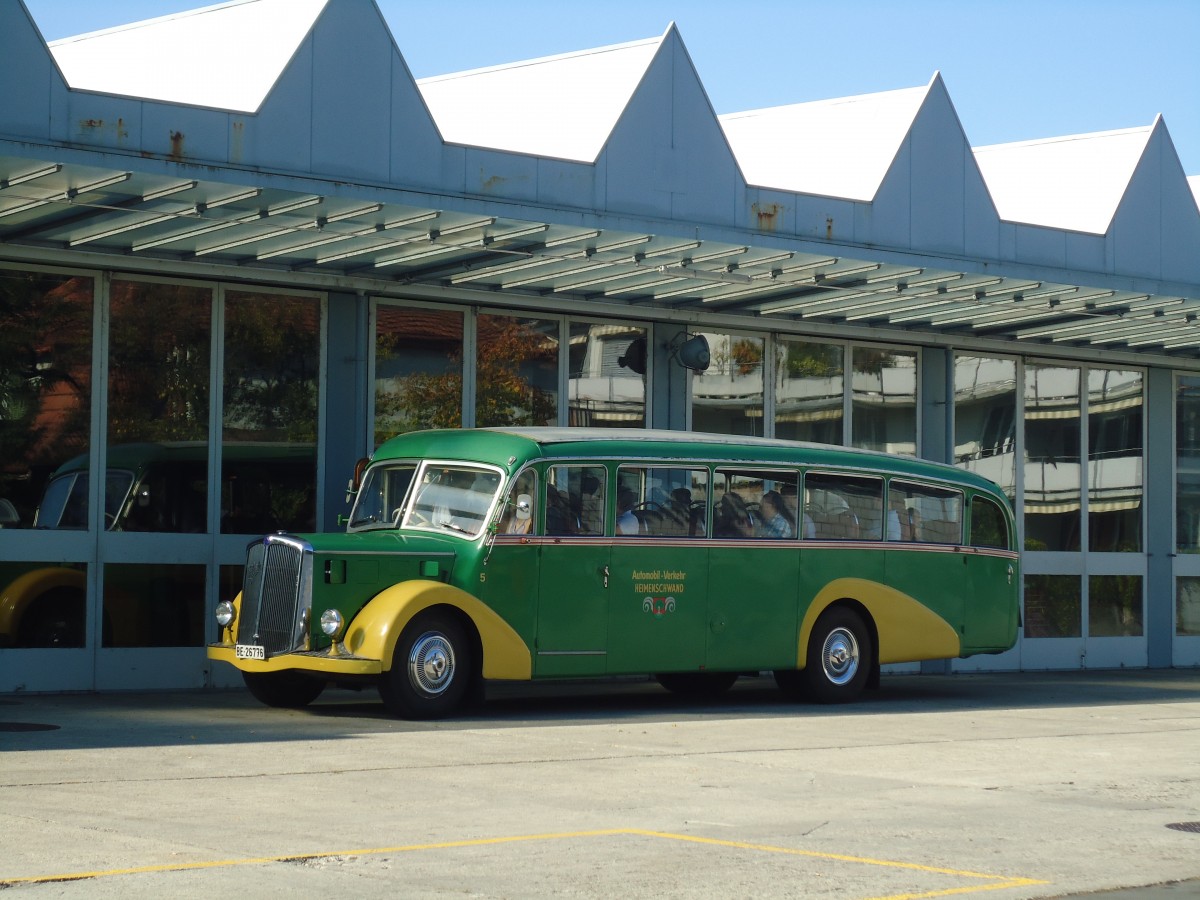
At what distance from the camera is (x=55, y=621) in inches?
632

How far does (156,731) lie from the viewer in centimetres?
1266

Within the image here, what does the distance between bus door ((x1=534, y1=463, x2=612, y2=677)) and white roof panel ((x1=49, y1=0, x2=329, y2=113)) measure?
4289mm

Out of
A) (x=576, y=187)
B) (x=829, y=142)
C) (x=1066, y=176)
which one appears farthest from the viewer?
(x=1066, y=176)

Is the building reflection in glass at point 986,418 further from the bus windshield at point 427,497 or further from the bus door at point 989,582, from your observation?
the bus windshield at point 427,497

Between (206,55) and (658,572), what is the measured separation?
6.32 meters

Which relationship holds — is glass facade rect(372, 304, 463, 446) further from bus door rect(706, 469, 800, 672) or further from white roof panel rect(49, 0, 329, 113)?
bus door rect(706, 469, 800, 672)

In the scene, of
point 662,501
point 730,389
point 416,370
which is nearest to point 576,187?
point 416,370

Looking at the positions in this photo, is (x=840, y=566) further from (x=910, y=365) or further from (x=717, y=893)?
(x=717, y=893)

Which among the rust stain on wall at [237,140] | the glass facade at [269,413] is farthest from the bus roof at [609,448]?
the rust stain on wall at [237,140]

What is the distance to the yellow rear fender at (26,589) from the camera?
1577 centimetres

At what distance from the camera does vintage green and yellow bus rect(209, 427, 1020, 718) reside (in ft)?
45.9

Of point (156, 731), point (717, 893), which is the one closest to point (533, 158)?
point (156, 731)

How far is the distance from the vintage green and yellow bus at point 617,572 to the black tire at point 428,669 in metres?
0.02

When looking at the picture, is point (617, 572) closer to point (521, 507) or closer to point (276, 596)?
point (521, 507)
